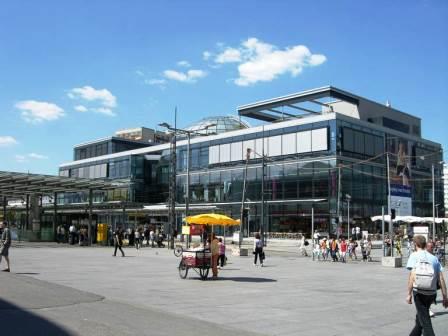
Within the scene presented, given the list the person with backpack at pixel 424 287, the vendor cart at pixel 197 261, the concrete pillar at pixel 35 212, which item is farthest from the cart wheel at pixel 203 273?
the concrete pillar at pixel 35 212

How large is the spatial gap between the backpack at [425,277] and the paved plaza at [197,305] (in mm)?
2261

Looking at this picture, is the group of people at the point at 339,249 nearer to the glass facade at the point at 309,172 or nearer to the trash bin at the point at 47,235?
the glass facade at the point at 309,172

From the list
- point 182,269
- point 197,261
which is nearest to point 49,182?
point 182,269

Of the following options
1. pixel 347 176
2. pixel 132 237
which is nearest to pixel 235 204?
pixel 347 176

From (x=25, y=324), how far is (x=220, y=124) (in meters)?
83.1

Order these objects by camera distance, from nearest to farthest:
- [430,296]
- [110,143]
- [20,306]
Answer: [430,296], [20,306], [110,143]

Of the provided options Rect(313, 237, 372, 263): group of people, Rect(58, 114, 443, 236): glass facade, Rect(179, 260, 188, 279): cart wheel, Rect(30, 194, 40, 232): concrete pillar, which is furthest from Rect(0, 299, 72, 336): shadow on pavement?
Rect(58, 114, 443, 236): glass facade

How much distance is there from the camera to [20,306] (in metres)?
11.2

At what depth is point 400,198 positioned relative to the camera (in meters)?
32.7

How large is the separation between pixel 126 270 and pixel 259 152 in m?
52.5

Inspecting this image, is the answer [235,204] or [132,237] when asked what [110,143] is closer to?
[235,204]

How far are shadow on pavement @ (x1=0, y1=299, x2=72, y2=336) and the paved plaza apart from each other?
0.02 m

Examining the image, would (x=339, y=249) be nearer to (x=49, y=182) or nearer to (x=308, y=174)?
(x=49, y=182)

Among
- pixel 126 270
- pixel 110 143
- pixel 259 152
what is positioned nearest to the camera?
pixel 126 270
